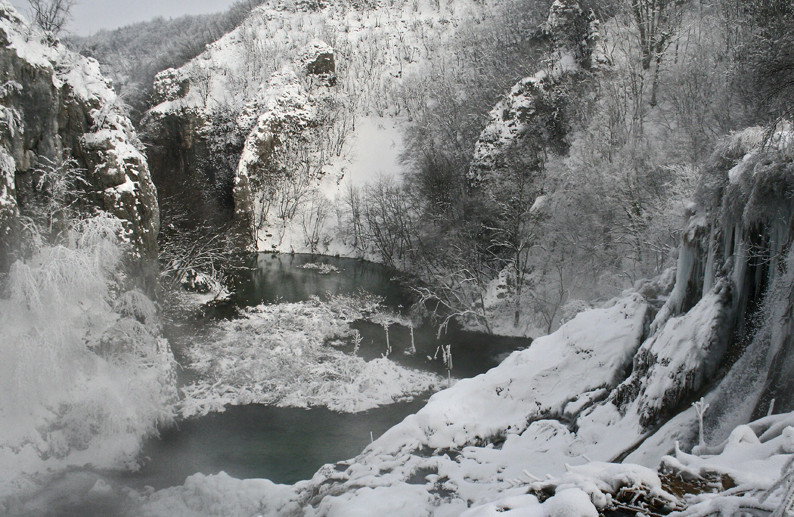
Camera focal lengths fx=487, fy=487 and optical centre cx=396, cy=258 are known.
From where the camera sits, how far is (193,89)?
44.4 metres

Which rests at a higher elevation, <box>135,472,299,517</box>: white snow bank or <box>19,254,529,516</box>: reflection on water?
<box>135,472,299,517</box>: white snow bank

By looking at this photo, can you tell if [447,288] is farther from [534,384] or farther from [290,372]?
[534,384]

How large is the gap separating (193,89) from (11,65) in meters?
36.8

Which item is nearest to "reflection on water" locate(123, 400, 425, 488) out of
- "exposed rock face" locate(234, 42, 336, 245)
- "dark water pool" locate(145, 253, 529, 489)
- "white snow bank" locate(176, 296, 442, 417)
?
"dark water pool" locate(145, 253, 529, 489)

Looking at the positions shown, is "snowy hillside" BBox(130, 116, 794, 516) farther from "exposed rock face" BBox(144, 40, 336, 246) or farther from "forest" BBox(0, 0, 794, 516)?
"exposed rock face" BBox(144, 40, 336, 246)

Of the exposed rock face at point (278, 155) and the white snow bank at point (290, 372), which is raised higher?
the exposed rock face at point (278, 155)

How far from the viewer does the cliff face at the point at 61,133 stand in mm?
10594

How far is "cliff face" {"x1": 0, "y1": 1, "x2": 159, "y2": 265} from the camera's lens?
34.8 ft

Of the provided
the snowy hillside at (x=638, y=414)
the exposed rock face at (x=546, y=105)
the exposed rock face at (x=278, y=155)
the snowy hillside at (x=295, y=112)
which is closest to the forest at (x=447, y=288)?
the snowy hillside at (x=638, y=414)

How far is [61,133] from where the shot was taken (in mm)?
12242

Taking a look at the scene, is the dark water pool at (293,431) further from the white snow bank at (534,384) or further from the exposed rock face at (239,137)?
the exposed rock face at (239,137)

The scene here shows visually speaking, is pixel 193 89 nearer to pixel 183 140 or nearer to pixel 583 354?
pixel 183 140

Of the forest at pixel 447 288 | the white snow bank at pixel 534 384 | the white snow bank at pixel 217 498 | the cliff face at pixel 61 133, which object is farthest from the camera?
the cliff face at pixel 61 133

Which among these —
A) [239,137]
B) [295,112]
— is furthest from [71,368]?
[295,112]
